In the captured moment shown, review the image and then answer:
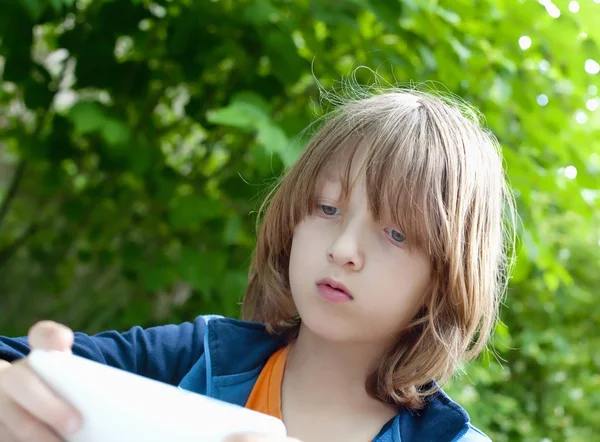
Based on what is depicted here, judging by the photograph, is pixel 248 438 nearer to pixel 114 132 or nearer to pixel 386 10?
pixel 386 10

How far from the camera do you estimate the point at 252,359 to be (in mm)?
986

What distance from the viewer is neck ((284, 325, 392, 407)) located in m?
0.90

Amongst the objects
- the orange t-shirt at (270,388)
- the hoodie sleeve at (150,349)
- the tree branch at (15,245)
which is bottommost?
the tree branch at (15,245)

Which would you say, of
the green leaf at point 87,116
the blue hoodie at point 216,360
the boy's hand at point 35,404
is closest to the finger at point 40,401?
the boy's hand at point 35,404

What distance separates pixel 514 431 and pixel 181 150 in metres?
2.00

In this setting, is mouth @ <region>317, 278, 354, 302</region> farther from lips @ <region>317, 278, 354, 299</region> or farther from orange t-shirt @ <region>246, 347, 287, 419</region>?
orange t-shirt @ <region>246, 347, 287, 419</region>

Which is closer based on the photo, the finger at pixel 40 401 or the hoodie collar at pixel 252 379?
the finger at pixel 40 401

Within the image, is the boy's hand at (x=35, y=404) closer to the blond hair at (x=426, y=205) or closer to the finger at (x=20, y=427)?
the finger at (x=20, y=427)

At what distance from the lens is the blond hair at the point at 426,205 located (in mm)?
842

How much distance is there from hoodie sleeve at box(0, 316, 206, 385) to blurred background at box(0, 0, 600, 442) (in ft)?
1.15

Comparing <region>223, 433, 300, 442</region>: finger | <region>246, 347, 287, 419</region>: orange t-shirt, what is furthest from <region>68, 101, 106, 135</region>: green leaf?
<region>223, 433, 300, 442</region>: finger

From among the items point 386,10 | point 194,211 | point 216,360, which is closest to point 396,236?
point 216,360

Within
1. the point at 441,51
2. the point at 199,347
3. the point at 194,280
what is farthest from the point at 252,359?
the point at 441,51

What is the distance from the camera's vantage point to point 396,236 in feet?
2.70
